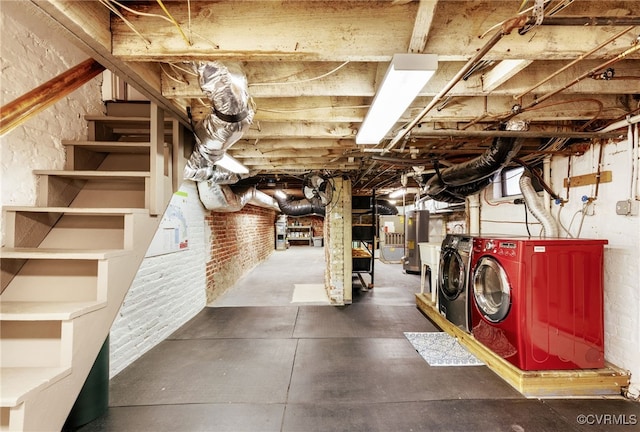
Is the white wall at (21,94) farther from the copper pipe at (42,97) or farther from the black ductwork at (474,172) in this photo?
the black ductwork at (474,172)

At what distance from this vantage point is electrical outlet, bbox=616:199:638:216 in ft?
6.67

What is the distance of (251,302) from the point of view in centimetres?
446

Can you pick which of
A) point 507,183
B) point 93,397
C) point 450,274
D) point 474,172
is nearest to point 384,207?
point 507,183

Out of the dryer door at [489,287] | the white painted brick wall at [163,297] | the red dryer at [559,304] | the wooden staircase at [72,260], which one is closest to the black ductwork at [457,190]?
the dryer door at [489,287]

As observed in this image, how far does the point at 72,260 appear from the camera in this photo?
1355mm

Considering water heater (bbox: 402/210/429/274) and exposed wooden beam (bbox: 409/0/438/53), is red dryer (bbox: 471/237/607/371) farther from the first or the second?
water heater (bbox: 402/210/429/274)

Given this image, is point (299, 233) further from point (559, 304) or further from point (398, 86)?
point (398, 86)

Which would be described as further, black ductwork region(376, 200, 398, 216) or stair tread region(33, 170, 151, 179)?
black ductwork region(376, 200, 398, 216)

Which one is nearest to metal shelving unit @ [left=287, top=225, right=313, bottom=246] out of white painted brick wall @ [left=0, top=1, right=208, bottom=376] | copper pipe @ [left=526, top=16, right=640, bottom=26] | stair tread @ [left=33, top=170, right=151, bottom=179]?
white painted brick wall @ [left=0, top=1, right=208, bottom=376]

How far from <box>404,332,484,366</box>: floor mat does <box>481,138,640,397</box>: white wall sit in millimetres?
1053

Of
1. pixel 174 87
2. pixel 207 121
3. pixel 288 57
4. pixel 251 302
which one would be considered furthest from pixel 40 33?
pixel 251 302

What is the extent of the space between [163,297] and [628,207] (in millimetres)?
4459

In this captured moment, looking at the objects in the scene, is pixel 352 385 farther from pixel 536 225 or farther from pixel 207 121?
pixel 536 225

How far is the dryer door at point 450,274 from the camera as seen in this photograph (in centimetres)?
299
